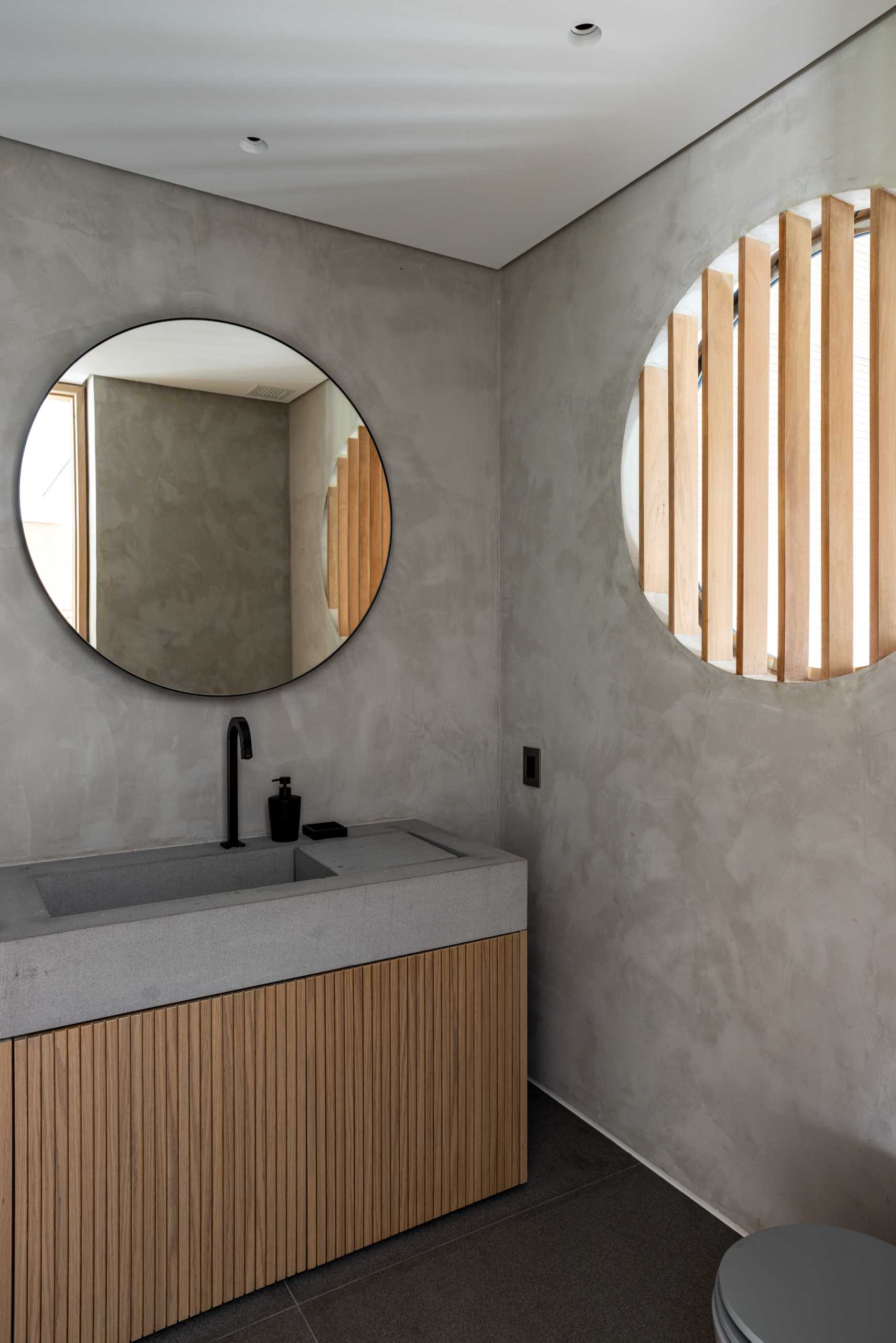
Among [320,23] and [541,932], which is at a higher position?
[320,23]

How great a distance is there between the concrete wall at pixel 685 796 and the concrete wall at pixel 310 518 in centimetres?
60

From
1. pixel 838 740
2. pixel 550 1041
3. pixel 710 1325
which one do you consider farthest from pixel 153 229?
pixel 710 1325

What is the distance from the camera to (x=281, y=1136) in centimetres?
176

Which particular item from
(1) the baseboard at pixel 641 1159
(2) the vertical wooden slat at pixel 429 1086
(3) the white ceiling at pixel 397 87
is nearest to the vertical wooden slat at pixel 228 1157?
(2) the vertical wooden slat at pixel 429 1086

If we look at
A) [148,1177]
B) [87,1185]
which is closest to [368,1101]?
[148,1177]

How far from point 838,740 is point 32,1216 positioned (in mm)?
1698

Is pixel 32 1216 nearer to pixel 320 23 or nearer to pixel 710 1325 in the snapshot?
pixel 710 1325

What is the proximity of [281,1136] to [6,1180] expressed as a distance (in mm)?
504

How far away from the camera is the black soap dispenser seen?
2.19 m

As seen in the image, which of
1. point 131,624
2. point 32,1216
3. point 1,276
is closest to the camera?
point 32,1216

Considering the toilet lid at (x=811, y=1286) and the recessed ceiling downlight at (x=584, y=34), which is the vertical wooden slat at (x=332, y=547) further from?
the toilet lid at (x=811, y=1286)

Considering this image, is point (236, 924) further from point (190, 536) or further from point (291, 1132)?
point (190, 536)

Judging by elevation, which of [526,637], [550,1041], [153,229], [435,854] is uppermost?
[153,229]

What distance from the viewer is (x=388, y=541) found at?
2.46 meters
